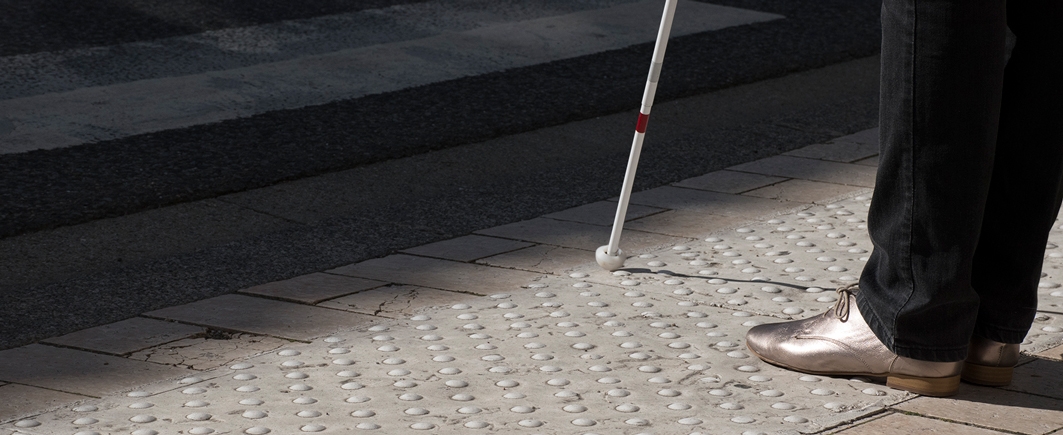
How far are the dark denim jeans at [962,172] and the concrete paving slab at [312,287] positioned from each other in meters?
1.36

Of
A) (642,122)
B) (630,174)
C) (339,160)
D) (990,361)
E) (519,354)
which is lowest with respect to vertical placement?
(339,160)

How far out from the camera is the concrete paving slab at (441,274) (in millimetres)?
3633

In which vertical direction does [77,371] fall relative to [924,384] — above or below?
below

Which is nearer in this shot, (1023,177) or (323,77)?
(1023,177)

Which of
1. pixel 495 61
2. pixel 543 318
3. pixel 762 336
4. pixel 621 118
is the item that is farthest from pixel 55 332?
pixel 495 61

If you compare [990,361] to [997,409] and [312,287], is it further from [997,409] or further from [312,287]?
[312,287]

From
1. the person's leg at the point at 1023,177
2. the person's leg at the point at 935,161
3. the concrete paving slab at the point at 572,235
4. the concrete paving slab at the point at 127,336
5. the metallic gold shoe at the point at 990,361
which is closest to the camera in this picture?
the person's leg at the point at 935,161

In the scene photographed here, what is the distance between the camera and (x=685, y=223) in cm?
433

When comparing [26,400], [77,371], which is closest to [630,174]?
[77,371]

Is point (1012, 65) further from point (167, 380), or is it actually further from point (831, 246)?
point (167, 380)

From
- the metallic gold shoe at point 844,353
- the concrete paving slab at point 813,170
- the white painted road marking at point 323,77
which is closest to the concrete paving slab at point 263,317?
the metallic gold shoe at point 844,353

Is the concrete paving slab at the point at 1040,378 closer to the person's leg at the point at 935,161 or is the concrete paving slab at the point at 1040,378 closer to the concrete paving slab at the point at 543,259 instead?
the person's leg at the point at 935,161

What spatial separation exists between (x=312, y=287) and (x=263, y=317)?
0.27 m

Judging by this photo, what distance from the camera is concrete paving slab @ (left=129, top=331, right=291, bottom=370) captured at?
3.04 meters
